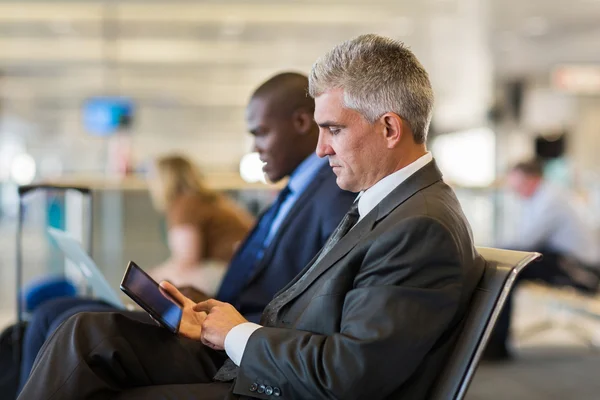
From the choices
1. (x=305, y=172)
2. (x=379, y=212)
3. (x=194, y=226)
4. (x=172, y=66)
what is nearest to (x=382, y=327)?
(x=379, y=212)

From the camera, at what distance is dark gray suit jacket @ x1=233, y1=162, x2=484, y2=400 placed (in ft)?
4.28

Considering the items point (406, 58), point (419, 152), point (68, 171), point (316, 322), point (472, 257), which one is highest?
point (406, 58)

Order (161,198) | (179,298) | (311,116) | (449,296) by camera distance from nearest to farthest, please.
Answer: (449,296) → (179,298) → (311,116) → (161,198)

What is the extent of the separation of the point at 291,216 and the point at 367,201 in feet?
2.00

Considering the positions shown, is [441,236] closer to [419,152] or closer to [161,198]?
[419,152]

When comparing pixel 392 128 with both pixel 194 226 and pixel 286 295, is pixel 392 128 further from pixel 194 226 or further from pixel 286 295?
pixel 194 226

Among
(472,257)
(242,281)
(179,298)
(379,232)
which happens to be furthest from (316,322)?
(242,281)

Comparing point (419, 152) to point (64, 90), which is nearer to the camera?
point (419, 152)

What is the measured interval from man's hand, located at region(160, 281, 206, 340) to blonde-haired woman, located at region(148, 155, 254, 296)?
188cm

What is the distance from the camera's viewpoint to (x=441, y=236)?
4.44 ft

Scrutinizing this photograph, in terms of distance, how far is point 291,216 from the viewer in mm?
2162

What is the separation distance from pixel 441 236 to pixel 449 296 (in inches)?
3.9

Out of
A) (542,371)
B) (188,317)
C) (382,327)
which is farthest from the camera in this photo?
Result: (542,371)

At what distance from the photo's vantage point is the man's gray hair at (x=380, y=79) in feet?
4.91
